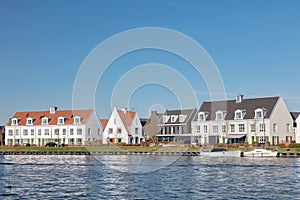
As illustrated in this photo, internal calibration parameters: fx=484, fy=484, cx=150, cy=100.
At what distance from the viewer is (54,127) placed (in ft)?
362

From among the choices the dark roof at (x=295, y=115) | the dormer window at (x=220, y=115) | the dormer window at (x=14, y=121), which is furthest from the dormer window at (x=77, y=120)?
the dark roof at (x=295, y=115)

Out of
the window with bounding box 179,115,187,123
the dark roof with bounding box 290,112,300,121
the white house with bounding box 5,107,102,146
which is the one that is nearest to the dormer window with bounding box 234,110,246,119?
the dark roof with bounding box 290,112,300,121

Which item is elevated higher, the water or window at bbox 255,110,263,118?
window at bbox 255,110,263,118

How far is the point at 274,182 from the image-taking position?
34.4 meters

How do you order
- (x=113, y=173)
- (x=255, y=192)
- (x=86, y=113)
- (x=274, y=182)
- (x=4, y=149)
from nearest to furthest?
(x=255, y=192), (x=274, y=182), (x=113, y=173), (x=4, y=149), (x=86, y=113)

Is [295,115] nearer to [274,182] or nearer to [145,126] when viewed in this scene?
[145,126]

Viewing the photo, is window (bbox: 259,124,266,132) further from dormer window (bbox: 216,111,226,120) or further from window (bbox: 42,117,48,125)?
window (bbox: 42,117,48,125)

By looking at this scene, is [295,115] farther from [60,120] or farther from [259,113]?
[60,120]

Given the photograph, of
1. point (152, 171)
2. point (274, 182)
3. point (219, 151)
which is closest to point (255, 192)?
point (274, 182)

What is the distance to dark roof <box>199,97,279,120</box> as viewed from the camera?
90312mm

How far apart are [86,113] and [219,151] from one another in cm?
4400

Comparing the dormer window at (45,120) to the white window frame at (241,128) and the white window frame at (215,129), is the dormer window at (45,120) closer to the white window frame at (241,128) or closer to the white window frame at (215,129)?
the white window frame at (215,129)

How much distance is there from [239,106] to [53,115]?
43912 mm

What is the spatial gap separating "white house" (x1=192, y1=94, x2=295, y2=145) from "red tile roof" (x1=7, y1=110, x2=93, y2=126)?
25.8 meters
